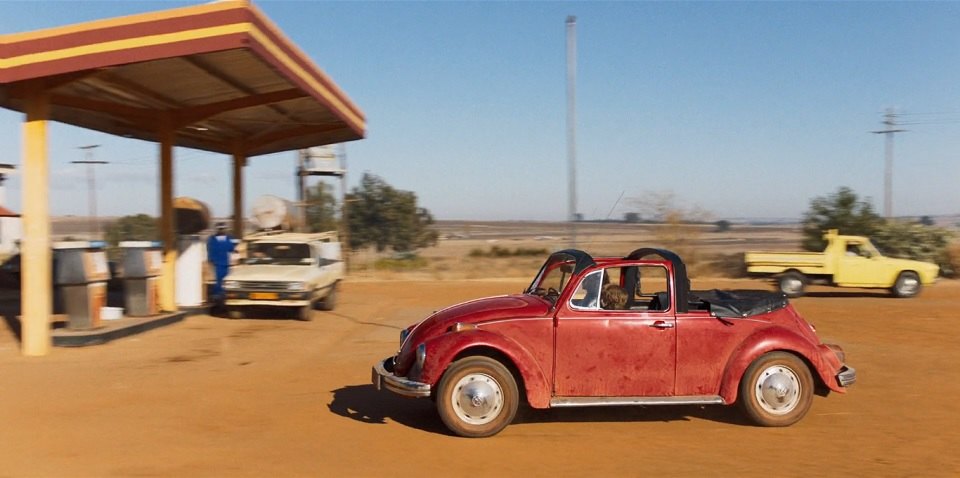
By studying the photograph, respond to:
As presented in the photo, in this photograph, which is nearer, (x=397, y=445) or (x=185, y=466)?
(x=185, y=466)

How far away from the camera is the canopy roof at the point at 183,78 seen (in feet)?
33.7

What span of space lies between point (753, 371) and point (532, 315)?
2096mm

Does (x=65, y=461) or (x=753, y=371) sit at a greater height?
(x=753, y=371)

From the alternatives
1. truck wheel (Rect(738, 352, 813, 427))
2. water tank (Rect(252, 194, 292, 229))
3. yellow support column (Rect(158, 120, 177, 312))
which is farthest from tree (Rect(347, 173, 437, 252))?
truck wheel (Rect(738, 352, 813, 427))

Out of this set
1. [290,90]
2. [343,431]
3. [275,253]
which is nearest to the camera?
[343,431]

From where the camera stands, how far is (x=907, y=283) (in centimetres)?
2072

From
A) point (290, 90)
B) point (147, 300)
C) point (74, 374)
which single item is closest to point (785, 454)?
point (74, 374)

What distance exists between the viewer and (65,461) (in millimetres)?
6039

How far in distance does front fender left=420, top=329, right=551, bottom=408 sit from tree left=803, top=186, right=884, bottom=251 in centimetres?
2526

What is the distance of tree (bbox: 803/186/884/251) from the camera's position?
29062mm

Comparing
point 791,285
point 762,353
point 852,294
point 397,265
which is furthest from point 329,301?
point 852,294

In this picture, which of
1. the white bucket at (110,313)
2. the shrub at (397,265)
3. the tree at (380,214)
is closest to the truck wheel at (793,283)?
the shrub at (397,265)

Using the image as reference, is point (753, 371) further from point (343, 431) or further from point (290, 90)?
point (290, 90)

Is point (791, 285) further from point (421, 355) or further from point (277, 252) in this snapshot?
point (421, 355)
